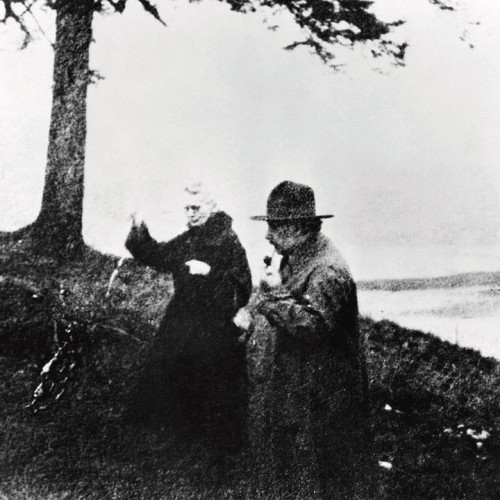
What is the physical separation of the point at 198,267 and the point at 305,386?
Result: 0.93m

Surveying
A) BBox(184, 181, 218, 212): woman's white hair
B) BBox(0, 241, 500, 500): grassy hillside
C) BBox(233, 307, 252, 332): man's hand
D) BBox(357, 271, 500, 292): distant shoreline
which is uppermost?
BBox(184, 181, 218, 212): woman's white hair

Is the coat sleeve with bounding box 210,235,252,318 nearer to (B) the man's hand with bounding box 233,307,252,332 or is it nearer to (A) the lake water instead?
(B) the man's hand with bounding box 233,307,252,332

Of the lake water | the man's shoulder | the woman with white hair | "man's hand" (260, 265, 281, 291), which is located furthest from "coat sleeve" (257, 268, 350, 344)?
the lake water

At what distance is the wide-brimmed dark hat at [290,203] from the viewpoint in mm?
3451

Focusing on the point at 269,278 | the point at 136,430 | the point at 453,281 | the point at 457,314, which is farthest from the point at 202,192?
the point at 457,314

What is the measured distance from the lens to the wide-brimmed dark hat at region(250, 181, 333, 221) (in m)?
3.45

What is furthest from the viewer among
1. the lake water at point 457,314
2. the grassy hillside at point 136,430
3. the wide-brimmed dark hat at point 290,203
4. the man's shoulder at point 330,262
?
the lake water at point 457,314

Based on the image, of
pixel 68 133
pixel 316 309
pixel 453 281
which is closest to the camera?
pixel 316 309

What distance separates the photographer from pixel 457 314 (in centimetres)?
392

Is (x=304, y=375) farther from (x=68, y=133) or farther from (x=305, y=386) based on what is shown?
(x=68, y=133)

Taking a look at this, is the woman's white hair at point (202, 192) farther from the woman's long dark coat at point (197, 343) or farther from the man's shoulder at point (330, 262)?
the man's shoulder at point (330, 262)

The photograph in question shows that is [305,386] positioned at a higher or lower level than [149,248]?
lower

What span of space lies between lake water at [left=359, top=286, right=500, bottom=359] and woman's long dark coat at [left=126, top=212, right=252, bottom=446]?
110 cm

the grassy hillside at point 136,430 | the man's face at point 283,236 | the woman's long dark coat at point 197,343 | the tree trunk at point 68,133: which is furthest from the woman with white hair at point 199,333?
the tree trunk at point 68,133
